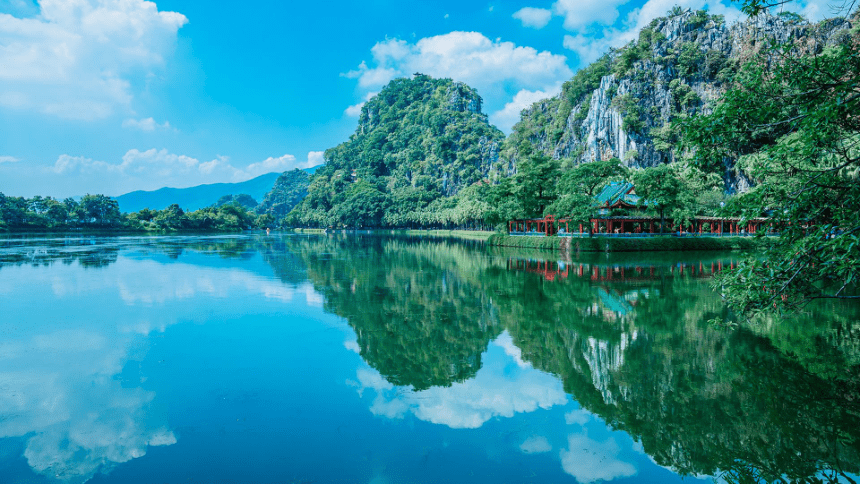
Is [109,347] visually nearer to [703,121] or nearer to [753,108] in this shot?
[703,121]

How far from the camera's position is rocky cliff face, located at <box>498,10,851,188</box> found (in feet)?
219

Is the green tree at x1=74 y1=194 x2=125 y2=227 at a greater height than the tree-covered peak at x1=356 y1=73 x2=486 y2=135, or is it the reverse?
the tree-covered peak at x1=356 y1=73 x2=486 y2=135

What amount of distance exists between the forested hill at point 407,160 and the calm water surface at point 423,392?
80.3m

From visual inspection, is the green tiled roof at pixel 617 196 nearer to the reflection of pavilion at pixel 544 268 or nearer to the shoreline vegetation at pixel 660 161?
the shoreline vegetation at pixel 660 161

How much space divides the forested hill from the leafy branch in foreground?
281 feet

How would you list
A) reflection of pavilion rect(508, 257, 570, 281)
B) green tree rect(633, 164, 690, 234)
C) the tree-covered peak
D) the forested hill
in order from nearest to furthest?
1. reflection of pavilion rect(508, 257, 570, 281)
2. green tree rect(633, 164, 690, 234)
3. the forested hill
4. the tree-covered peak

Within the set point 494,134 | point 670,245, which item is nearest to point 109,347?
point 670,245

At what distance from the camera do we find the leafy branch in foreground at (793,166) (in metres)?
5.50

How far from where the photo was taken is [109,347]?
10.3 meters

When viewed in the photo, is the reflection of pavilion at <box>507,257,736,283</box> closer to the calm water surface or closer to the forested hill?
the calm water surface

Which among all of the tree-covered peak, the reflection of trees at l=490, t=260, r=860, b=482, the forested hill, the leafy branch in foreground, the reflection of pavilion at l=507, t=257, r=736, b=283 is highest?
the tree-covered peak

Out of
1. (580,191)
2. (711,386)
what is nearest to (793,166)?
(711,386)

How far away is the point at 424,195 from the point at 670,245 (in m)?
71.1

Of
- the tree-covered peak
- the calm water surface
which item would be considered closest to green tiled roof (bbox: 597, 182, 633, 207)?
the calm water surface
